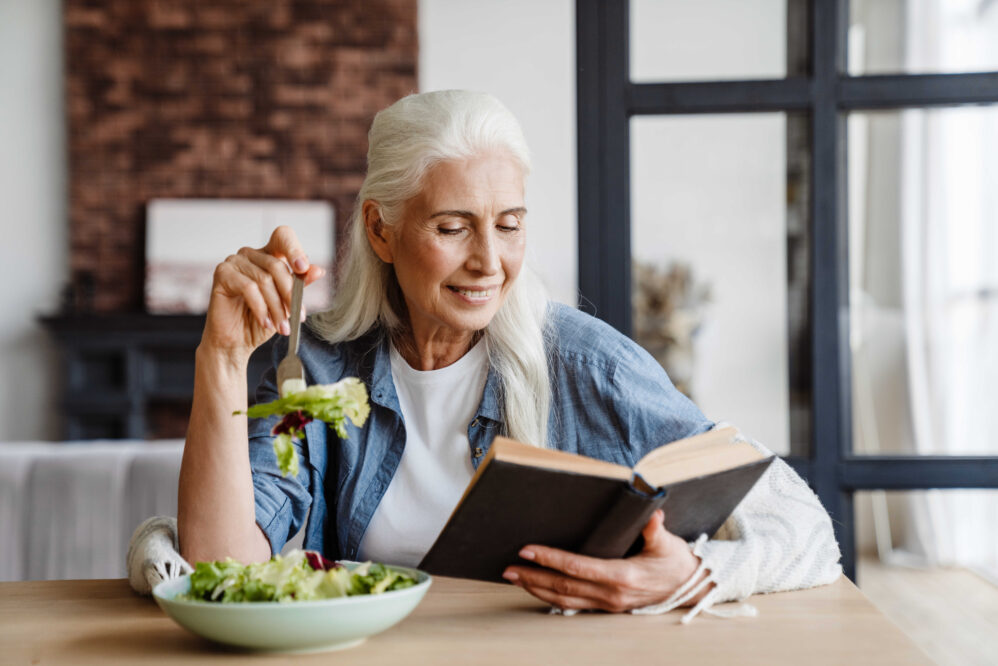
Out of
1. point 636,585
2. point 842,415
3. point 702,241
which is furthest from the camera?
point 702,241

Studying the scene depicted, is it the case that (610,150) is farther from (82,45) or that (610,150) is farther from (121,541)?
Result: (82,45)

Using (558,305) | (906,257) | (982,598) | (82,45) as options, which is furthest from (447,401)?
(82,45)

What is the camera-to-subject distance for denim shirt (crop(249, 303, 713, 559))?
1469 mm

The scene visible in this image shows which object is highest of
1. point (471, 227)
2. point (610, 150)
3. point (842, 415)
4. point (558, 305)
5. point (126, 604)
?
point (610, 150)

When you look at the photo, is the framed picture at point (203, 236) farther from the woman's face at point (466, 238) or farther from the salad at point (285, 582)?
the salad at point (285, 582)

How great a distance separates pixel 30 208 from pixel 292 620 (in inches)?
225

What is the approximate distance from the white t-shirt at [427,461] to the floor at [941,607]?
139cm

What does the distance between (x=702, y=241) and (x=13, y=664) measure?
1.53m

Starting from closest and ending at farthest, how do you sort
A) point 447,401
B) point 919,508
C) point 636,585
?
point 636,585
point 447,401
point 919,508

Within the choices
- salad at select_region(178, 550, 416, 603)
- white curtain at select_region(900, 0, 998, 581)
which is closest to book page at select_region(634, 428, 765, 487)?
salad at select_region(178, 550, 416, 603)

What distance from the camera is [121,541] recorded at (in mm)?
2162

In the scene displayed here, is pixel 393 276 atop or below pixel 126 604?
atop

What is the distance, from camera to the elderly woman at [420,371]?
1300 mm

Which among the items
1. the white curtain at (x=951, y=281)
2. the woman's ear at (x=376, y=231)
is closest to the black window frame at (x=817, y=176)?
the white curtain at (x=951, y=281)
